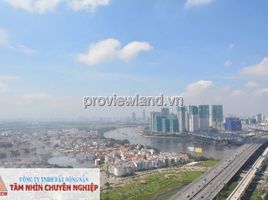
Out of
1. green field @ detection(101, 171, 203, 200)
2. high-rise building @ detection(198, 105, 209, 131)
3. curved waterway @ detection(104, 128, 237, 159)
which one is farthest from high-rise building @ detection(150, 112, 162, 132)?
green field @ detection(101, 171, 203, 200)

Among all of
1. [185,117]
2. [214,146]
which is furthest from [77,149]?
[185,117]

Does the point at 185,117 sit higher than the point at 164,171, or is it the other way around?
the point at 185,117

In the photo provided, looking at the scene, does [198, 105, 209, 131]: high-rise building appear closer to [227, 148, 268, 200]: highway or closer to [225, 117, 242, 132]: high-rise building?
[225, 117, 242, 132]: high-rise building

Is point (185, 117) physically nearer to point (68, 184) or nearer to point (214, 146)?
point (214, 146)

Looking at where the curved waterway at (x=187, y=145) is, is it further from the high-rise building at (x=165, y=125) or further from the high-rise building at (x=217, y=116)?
the high-rise building at (x=217, y=116)

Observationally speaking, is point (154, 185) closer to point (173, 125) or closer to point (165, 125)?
point (173, 125)

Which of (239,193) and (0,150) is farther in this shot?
(0,150)

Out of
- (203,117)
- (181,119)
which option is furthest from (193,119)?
(203,117)
